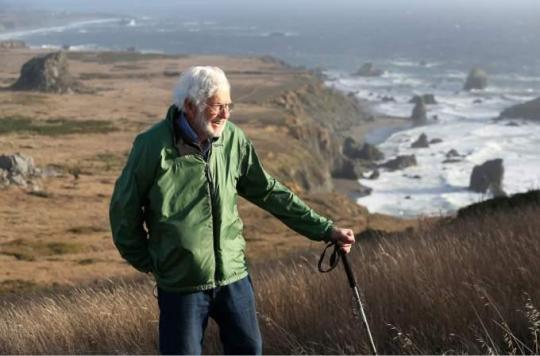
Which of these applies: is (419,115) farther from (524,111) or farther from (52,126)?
(52,126)

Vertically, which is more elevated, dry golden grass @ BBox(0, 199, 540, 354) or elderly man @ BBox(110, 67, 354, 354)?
elderly man @ BBox(110, 67, 354, 354)

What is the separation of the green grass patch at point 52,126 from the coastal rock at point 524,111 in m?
42.4

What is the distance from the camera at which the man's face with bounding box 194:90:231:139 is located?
12.2 ft

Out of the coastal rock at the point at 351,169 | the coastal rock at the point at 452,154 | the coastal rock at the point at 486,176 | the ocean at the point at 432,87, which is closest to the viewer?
the coastal rock at the point at 486,176

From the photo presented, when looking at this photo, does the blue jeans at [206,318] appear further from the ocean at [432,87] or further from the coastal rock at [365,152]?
the coastal rock at [365,152]

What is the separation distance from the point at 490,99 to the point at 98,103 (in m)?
49.2

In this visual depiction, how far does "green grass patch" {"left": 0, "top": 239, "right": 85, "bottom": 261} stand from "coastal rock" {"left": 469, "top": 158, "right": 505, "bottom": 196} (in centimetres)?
2839

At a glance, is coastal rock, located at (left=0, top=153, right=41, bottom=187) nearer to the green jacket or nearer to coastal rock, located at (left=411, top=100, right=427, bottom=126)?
the green jacket

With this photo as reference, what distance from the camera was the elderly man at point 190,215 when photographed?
363 cm

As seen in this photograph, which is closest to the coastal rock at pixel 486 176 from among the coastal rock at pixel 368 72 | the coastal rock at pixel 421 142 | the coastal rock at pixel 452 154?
the coastal rock at pixel 452 154

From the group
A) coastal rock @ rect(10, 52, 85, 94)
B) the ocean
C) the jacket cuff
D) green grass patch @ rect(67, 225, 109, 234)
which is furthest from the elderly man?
coastal rock @ rect(10, 52, 85, 94)

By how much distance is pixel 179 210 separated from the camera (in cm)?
364

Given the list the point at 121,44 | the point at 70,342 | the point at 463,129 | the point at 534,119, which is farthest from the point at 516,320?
the point at 121,44

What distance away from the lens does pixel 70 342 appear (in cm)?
579
